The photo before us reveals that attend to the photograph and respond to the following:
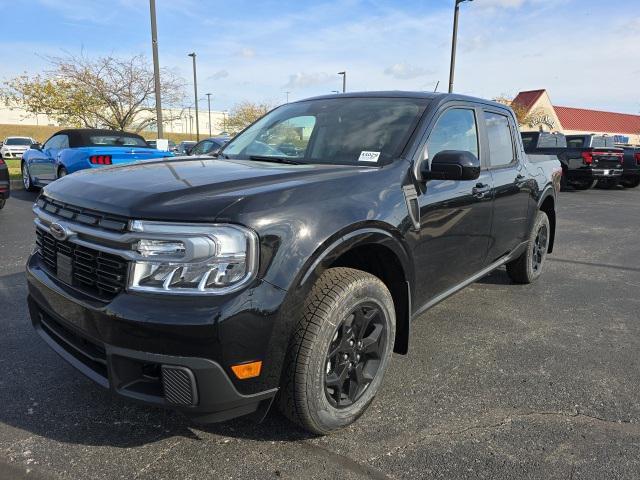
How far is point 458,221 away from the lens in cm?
334

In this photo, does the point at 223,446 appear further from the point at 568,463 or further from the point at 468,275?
the point at 468,275

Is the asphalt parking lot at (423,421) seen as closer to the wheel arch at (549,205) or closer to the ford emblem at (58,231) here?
the ford emblem at (58,231)

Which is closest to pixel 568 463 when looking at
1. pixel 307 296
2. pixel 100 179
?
pixel 307 296

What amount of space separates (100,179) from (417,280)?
1.85 metres

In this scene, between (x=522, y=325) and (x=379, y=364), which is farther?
(x=522, y=325)

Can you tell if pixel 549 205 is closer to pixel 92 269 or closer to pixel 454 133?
pixel 454 133

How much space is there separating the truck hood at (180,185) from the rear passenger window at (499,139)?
1.73 metres

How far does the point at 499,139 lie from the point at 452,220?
1440 millimetres

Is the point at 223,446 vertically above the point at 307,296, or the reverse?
the point at 307,296

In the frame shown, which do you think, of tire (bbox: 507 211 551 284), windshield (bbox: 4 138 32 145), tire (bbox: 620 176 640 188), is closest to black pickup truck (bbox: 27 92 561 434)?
tire (bbox: 507 211 551 284)

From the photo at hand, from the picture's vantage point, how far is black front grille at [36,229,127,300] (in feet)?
6.86

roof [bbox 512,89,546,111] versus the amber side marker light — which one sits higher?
roof [bbox 512,89,546,111]

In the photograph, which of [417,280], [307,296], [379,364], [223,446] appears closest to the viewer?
[307,296]

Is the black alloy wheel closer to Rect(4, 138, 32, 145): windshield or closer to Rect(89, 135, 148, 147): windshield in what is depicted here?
Rect(89, 135, 148, 147): windshield
